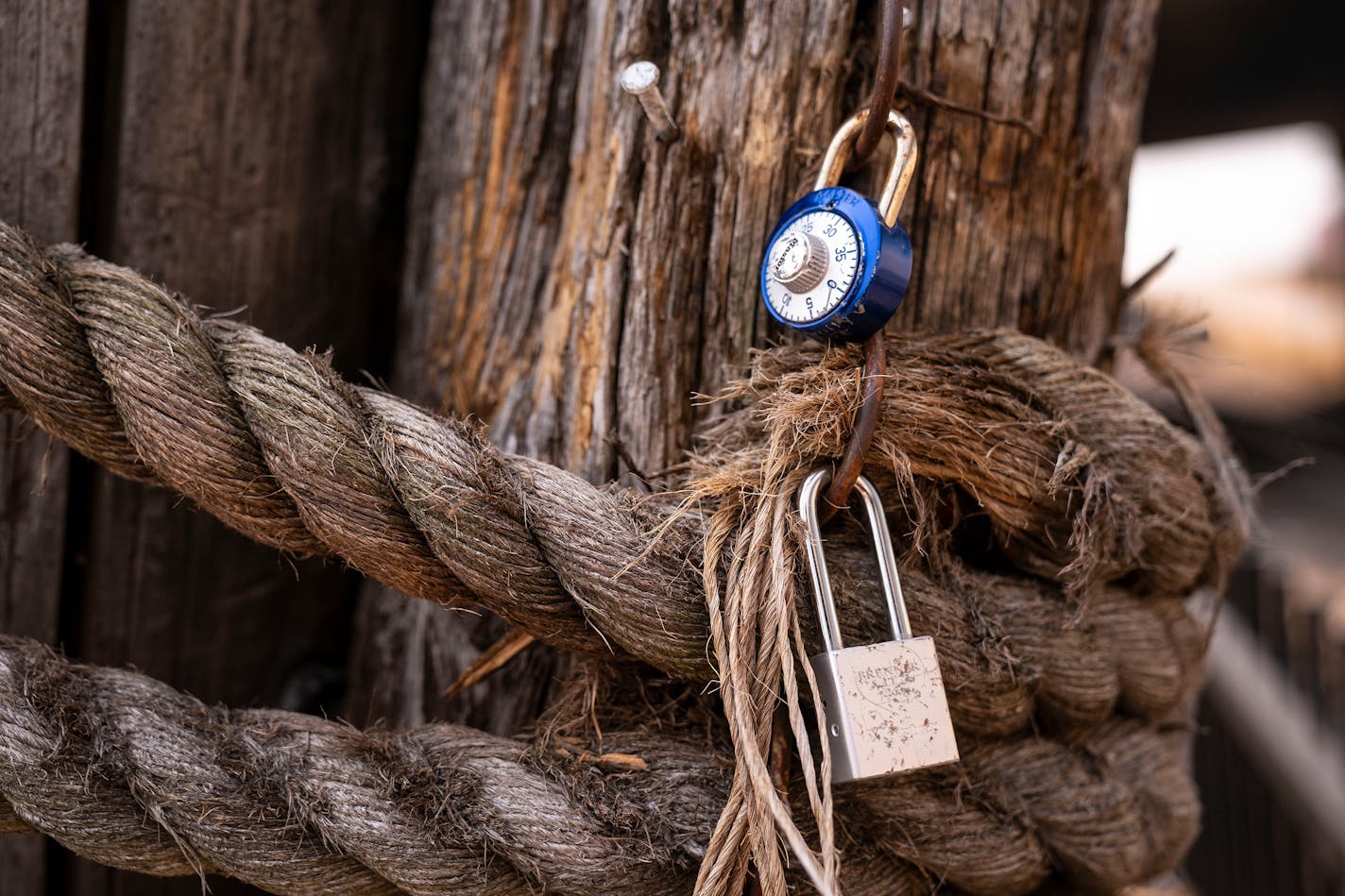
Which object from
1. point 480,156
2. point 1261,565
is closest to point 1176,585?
point 480,156

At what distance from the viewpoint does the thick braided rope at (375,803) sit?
2.15 ft

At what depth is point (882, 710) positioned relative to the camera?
0.62 metres

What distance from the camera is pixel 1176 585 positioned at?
0.86 meters

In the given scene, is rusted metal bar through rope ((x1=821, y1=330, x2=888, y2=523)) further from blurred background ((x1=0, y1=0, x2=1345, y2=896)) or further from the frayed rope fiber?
blurred background ((x1=0, y1=0, x2=1345, y2=896))

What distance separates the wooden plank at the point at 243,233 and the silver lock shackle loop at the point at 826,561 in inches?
19.2

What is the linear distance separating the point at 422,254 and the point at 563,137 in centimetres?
21

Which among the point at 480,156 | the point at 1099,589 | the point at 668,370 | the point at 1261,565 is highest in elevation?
the point at 480,156

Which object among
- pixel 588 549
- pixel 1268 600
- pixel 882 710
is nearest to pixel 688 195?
pixel 588 549

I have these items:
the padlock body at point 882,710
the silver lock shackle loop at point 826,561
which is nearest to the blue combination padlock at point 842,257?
the silver lock shackle loop at point 826,561

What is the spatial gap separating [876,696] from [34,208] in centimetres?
76

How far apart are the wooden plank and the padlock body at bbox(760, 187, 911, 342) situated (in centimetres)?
50

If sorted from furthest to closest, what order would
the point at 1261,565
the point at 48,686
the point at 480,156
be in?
the point at 1261,565 < the point at 480,156 < the point at 48,686

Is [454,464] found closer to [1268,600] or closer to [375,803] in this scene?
[375,803]

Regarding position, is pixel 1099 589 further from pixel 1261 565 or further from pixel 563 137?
pixel 1261 565
